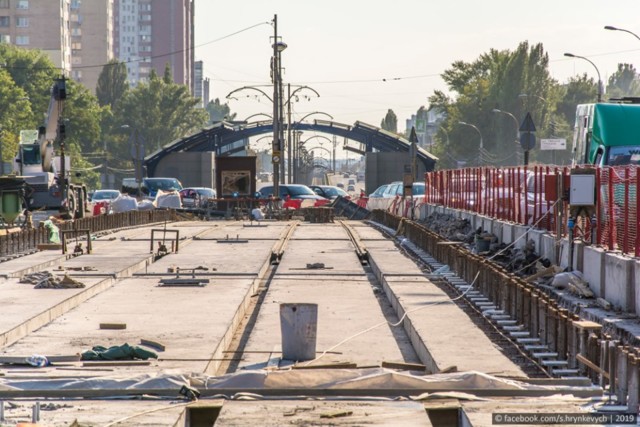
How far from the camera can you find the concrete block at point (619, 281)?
16875mm

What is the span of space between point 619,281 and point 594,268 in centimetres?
191

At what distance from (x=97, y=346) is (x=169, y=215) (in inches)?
1610

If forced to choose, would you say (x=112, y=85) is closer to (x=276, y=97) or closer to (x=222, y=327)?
(x=276, y=97)

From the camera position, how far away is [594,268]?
19250 mm

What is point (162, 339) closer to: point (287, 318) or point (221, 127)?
point (287, 318)

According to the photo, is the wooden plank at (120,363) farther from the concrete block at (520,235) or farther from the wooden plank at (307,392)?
the concrete block at (520,235)

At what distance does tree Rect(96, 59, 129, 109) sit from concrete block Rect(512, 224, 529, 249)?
6647 inches

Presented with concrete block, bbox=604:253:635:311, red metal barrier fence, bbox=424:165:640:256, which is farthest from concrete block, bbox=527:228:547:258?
concrete block, bbox=604:253:635:311

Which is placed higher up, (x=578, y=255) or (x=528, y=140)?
(x=528, y=140)

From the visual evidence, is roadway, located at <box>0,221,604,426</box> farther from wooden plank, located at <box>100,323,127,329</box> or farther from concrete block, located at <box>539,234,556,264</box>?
concrete block, located at <box>539,234,556,264</box>

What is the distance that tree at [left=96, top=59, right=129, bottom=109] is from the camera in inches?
7638

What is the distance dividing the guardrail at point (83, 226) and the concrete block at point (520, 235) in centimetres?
1152

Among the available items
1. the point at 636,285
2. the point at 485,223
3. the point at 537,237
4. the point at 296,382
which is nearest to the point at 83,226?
the point at 485,223

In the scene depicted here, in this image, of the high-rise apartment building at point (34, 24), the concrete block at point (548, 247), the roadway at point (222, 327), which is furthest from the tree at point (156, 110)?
the concrete block at point (548, 247)
